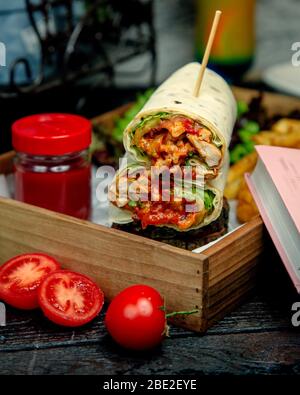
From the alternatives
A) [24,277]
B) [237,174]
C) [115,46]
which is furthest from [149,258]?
[115,46]

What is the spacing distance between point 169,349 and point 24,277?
0.41 metres

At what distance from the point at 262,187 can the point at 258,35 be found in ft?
6.83

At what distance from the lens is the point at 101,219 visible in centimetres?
219

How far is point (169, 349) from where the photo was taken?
1.66 m

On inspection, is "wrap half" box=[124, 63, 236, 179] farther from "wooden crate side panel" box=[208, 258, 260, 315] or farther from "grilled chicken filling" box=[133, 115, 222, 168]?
"wooden crate side panel" box=[208, 258, 260, 315]

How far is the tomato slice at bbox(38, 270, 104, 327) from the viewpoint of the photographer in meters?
1.70

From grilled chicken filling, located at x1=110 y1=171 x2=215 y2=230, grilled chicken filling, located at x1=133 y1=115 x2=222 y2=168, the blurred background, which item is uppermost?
grilled chicken filling, located at x1=133 y1=115 x2=222 y2=168

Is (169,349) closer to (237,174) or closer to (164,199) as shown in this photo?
(164,199)

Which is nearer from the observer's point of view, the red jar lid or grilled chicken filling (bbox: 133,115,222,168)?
grilled chicken filling (bbox: 133,115,222,168)

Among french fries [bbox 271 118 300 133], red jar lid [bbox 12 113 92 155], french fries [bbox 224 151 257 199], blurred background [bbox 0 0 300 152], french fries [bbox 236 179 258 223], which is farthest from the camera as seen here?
blurred background [bbox 0 0 300 152]

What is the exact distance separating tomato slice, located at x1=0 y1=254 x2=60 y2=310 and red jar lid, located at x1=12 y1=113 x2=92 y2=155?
0.31 metres

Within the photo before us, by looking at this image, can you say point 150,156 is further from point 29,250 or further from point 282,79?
point 282,79

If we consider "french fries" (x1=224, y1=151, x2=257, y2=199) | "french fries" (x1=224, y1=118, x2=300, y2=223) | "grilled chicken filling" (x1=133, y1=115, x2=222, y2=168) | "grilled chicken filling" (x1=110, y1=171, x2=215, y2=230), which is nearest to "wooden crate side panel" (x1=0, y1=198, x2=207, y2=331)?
"grilled chicken filling" (x1=110, y1=171, x2=215, y2=230)
